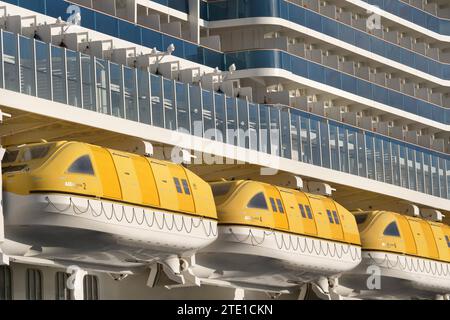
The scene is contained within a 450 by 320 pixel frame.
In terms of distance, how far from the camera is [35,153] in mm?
Result: 55219

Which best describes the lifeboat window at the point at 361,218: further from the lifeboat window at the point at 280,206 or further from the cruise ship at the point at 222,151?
the lifeboat window at the point at 280,206

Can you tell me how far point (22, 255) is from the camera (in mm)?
55625

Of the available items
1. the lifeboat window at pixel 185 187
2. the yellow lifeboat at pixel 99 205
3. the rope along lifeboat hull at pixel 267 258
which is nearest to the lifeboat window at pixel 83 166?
the yellow lifeboat at pixel 99 205

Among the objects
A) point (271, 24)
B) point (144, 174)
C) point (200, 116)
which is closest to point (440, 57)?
point (271, 24)

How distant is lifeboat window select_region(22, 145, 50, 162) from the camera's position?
55062 mm

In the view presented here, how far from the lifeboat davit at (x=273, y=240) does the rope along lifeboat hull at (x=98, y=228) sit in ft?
7.42

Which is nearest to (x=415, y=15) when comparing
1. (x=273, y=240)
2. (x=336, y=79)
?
(x=336, y=79)

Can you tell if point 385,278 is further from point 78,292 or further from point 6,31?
point 6,31

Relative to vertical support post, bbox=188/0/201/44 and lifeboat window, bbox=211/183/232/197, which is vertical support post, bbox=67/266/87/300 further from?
vertical support post, bbox=188/0/201/44

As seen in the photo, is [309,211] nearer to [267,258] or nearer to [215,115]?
[267,258]
